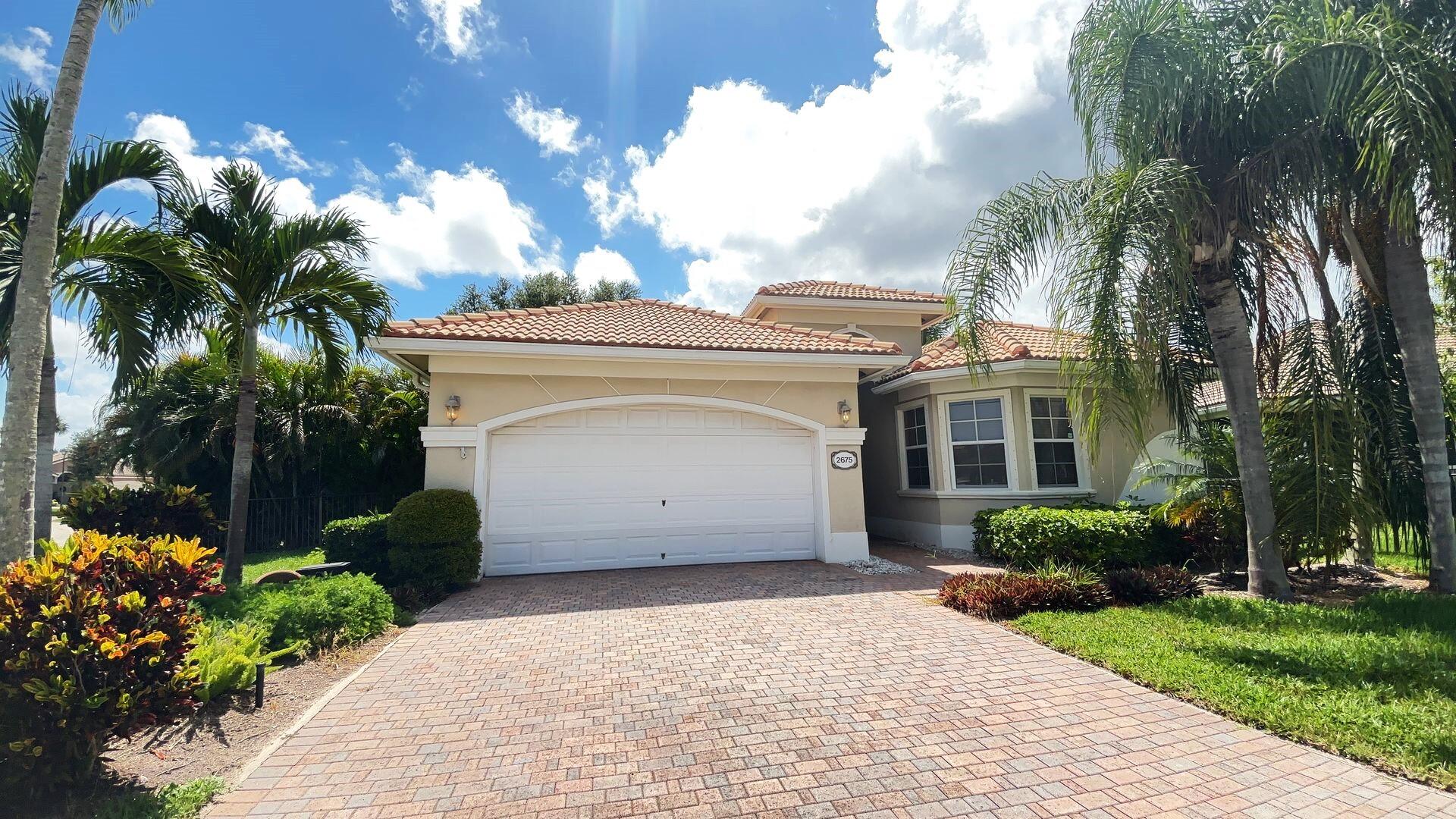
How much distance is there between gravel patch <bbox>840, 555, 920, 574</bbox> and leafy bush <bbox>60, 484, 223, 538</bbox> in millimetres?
9899

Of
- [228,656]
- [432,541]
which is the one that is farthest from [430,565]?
[228,656]

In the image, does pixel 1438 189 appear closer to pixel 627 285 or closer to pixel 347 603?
pixel 347 603

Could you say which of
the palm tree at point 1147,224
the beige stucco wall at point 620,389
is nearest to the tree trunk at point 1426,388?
the palm tree at point 1147,224

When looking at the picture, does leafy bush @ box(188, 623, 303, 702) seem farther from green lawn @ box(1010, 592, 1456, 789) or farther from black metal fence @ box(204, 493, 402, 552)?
black metal fence @ box(204, 493, 402, 552)

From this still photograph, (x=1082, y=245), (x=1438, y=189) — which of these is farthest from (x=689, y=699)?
(x=1438, y=189)

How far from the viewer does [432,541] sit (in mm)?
8656

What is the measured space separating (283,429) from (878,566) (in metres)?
12.3

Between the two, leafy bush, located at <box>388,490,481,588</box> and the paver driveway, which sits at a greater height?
leafy bush, located at <box>388,490,481,588</box>

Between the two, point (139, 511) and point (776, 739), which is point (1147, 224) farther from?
point (139, 511)

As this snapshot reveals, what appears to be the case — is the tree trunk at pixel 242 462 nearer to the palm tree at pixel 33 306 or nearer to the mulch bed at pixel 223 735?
the palm tree at pixel 33 306

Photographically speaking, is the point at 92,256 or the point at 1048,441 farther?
the point at 1048,441

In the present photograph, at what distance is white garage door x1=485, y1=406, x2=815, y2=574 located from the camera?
10102 millimetres

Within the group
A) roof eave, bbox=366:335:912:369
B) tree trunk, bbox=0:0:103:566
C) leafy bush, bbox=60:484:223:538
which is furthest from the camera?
roof eave, bbox=366:335:912:369

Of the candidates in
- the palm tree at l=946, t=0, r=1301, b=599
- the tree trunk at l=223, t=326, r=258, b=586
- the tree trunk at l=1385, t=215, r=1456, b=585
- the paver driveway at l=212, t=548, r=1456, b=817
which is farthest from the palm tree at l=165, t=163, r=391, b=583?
the tree trunk at l=1385, t=215, r=1456, b=585
